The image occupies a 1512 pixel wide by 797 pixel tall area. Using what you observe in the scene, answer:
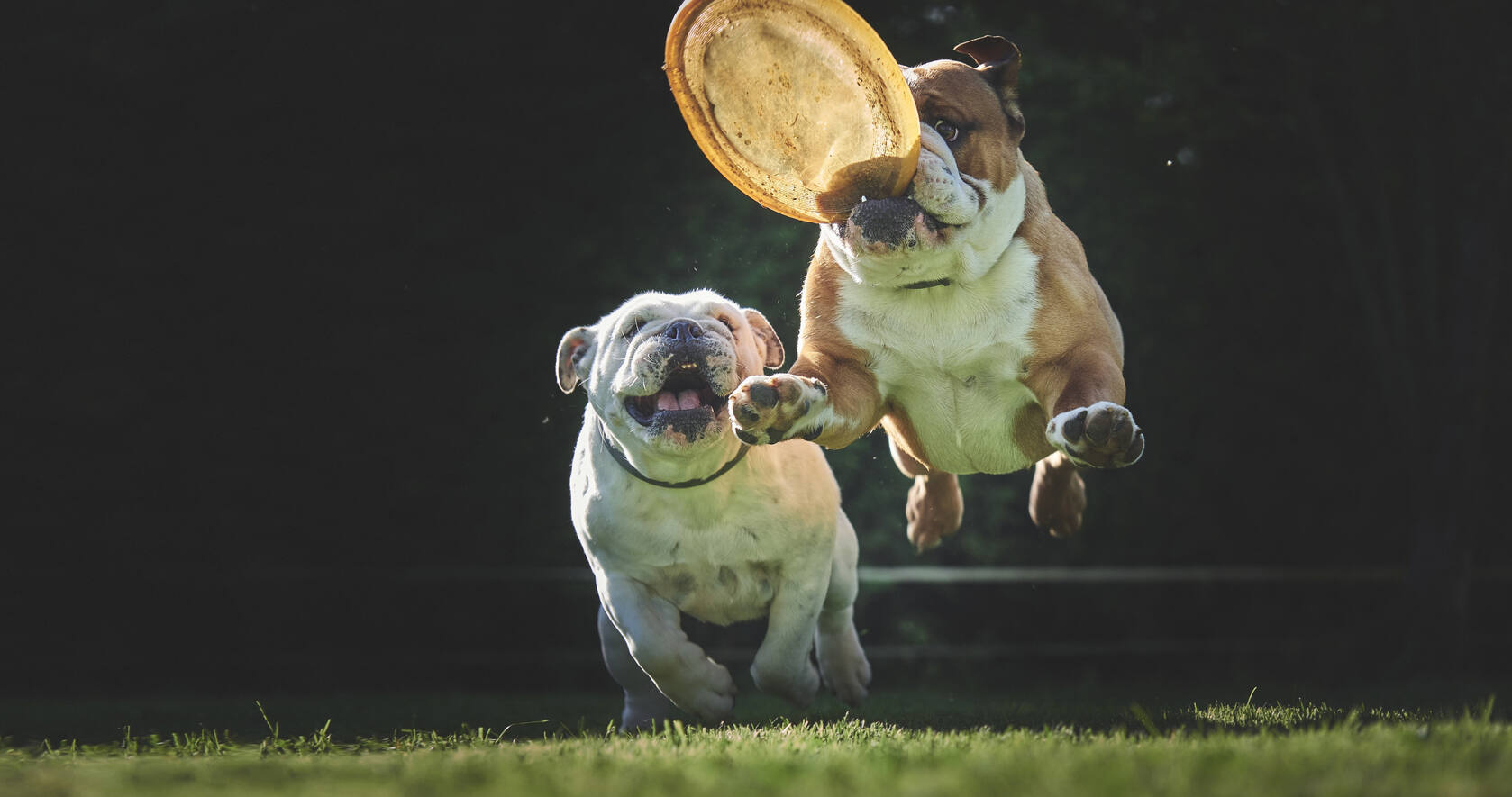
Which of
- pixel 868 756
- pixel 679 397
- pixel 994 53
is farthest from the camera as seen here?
pixel 679 397

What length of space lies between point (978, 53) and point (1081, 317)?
932 mm

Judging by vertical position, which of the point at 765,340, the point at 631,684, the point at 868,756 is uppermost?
the point at 765,340

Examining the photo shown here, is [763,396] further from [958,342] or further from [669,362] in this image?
[958,342]

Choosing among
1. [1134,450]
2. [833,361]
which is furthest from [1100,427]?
[833,361]

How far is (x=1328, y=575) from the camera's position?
909cm

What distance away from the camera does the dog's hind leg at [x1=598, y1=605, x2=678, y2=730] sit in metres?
4.95

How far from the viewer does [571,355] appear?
15.9 ft

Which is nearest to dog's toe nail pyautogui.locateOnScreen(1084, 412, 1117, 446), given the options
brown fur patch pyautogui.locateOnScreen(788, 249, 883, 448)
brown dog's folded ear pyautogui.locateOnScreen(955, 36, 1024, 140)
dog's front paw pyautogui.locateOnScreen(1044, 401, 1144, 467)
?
dog's front paw pyautogui.locateOnScreen(1044, 401, 1144, 467)

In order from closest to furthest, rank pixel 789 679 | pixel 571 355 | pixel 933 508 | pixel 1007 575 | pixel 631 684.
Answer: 1. pixel 789 679
2. pixel 571 355
3. pixel 631 684
4. pixel 933 508
5. pixel 1007 575

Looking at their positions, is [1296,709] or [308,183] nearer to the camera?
[1296,709]

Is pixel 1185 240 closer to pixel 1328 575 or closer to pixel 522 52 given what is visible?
pixel 1328 575

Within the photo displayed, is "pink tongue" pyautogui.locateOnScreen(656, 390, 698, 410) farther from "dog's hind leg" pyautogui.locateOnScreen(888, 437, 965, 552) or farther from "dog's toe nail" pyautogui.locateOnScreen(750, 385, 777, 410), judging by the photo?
"dog's hind leg" pyautogui.locateOnScreen(888, 437, 965, 552)

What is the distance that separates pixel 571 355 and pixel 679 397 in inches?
23.0

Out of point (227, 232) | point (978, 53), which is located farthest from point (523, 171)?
point (978, 53)
